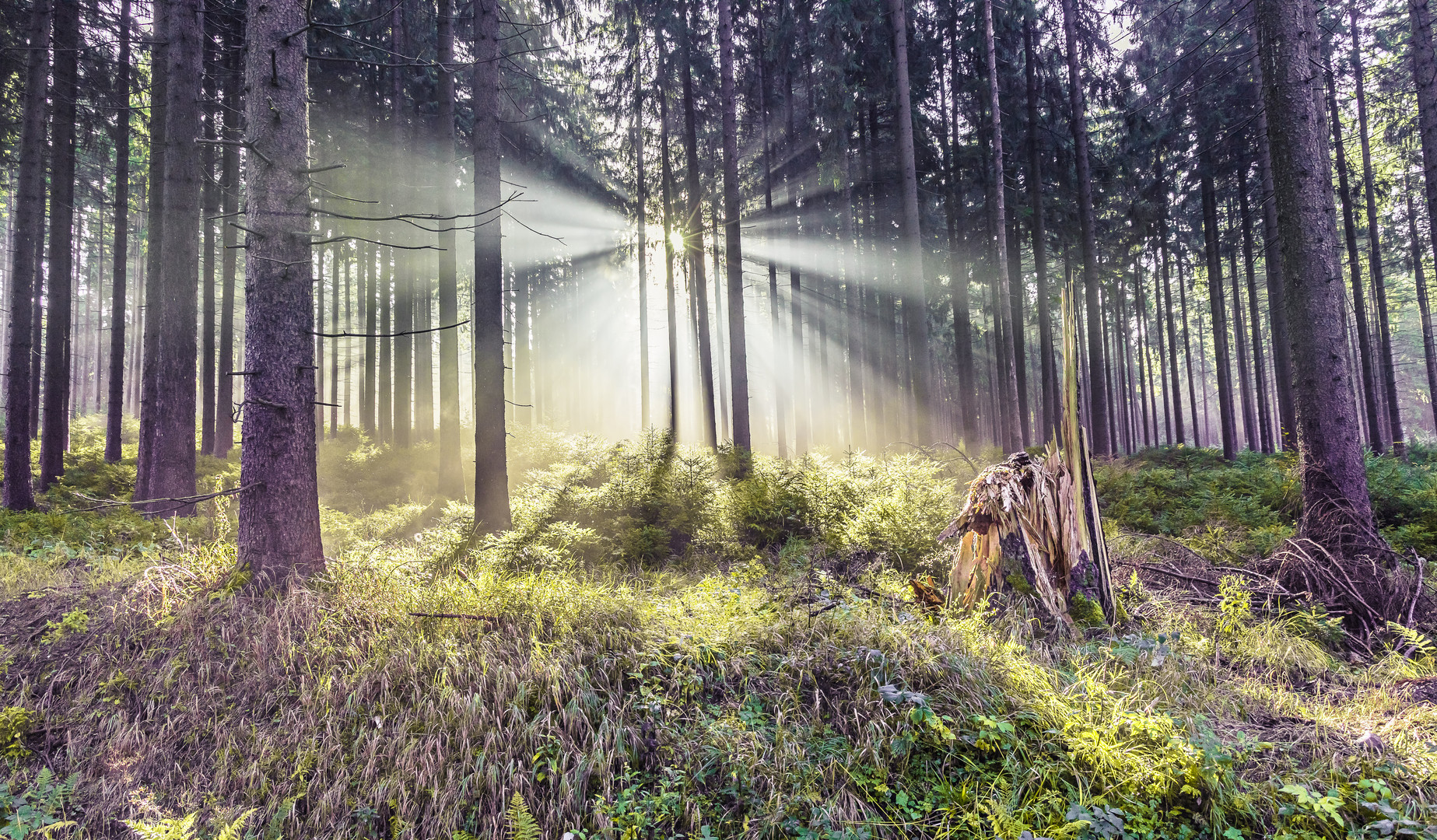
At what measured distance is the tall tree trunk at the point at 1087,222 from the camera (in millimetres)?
15070

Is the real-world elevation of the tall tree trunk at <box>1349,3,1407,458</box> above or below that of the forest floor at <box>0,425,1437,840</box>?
above

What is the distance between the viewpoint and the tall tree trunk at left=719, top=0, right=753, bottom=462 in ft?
45.9

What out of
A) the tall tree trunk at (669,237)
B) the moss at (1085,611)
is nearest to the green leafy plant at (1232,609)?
the moss at (1085,611)

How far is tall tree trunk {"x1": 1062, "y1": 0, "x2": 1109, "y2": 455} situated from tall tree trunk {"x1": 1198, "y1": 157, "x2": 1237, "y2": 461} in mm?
3670

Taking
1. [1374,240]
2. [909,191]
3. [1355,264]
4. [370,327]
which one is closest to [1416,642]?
[909,191]

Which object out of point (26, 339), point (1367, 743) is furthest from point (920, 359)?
point (26, 339)

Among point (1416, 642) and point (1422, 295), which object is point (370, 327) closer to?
point (1416, 642)

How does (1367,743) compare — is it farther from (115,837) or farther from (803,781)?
(115,837)

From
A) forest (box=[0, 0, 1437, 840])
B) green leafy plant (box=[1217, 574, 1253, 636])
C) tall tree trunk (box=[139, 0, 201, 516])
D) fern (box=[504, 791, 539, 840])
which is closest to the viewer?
fern (box=[504, 791, 539, 840])

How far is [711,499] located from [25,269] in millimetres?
11576

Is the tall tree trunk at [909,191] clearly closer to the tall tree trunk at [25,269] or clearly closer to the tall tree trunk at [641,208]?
the tall tree trunk at [641,208]

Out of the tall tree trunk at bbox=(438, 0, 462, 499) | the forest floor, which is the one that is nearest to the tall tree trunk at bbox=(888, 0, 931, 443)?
the forest floor

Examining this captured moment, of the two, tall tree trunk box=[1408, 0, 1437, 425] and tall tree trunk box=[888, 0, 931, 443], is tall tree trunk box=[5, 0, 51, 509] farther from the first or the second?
tall tree trunk box=[1408, 0, 1437, 425]

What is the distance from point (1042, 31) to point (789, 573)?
746 inches
